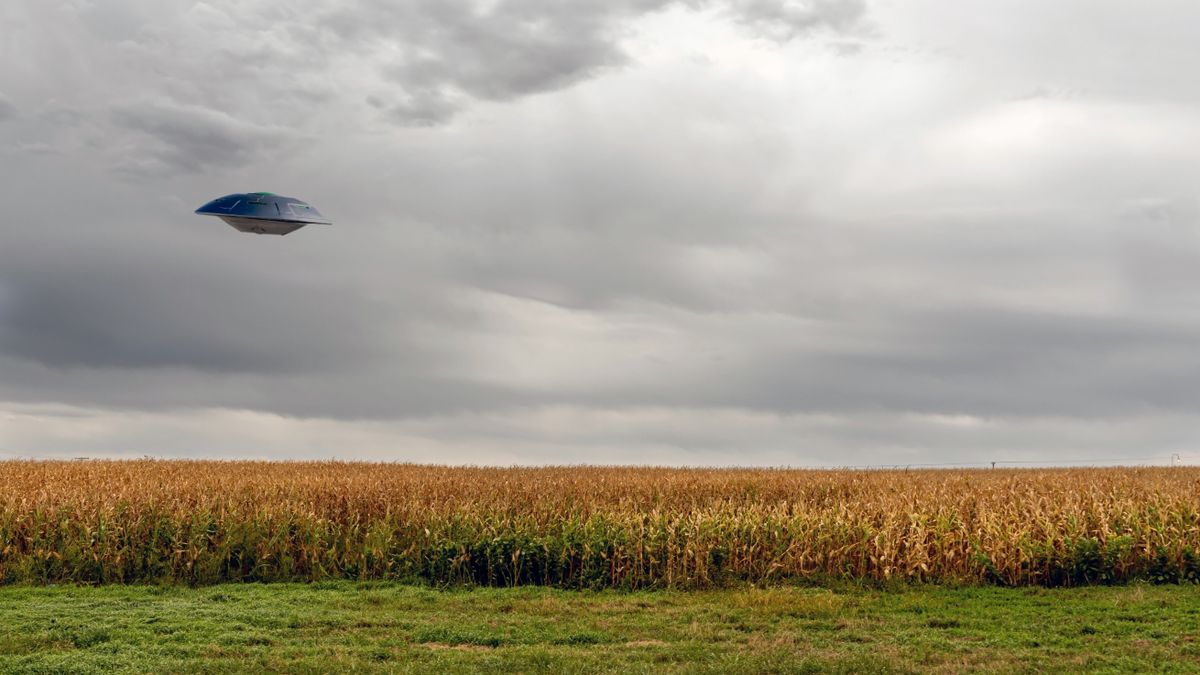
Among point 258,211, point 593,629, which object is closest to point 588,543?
point 593,629

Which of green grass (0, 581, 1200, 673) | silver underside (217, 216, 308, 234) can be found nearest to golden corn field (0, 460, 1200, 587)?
green grass (0, 581, 1200, 673)

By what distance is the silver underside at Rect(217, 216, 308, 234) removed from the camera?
28.1 m

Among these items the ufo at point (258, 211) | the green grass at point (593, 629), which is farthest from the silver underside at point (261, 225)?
the green grass at point (593, 629)

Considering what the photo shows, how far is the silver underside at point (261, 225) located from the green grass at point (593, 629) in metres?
11.7

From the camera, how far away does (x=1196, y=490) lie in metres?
30.3

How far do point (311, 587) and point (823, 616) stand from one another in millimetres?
10051

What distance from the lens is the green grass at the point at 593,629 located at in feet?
42.9

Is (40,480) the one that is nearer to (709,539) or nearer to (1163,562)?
(709,539)

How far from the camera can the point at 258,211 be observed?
27.8 meters

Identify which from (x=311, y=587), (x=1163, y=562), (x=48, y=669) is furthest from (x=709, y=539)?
(x=48, y=669)

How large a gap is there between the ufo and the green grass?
11.7m

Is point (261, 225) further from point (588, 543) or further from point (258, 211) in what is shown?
point (588, 543)

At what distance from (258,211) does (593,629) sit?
58.2ft

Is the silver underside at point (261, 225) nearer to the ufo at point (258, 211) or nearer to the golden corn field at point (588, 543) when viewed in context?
the ufo at point (258, 211)
